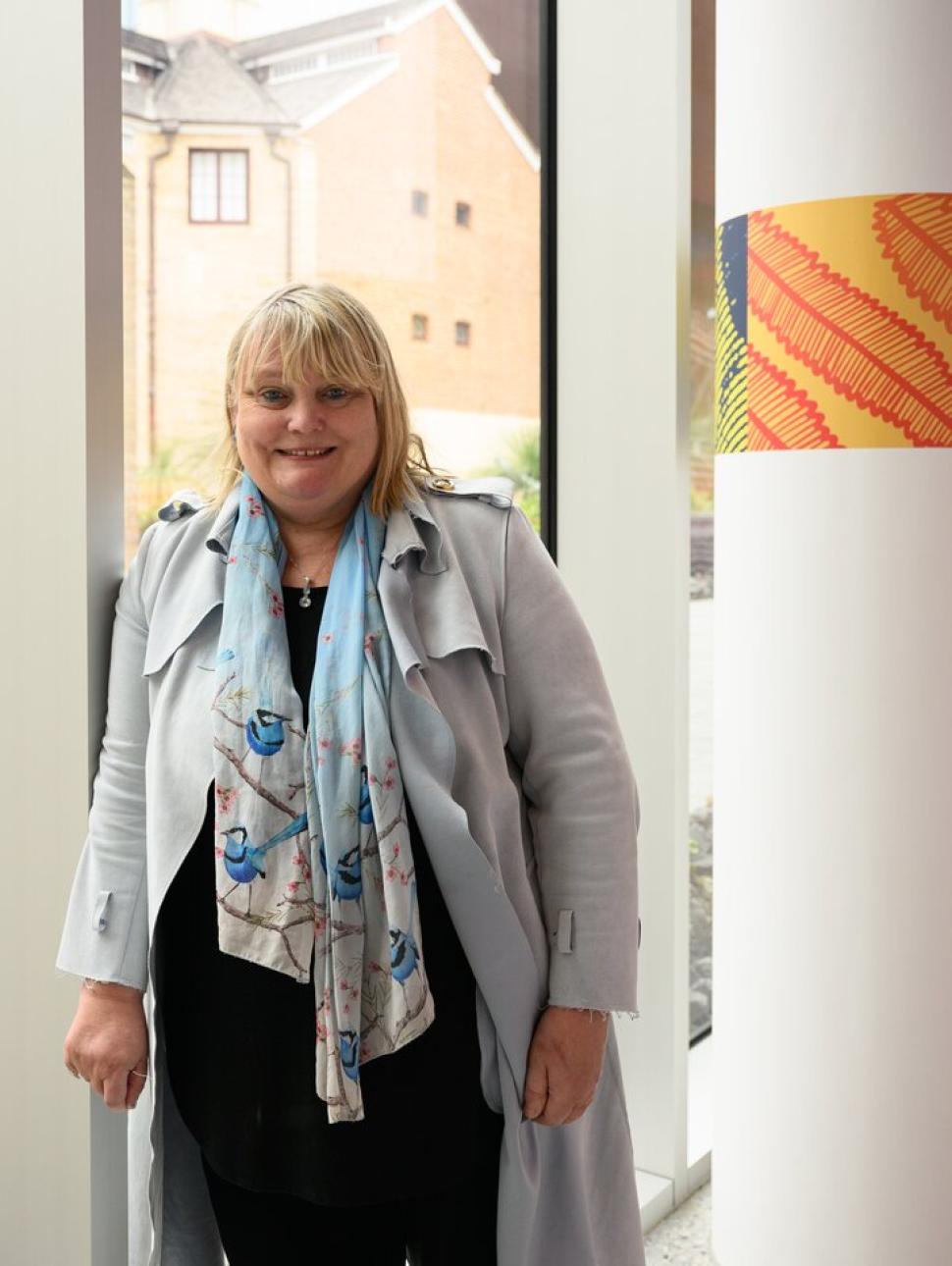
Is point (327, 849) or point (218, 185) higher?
point (218, 185)

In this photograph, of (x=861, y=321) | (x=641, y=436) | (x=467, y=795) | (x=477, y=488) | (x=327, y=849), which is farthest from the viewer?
(x=641, y=436)

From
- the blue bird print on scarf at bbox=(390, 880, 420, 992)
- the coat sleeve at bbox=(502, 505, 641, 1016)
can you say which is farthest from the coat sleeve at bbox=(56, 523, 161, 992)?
the coat sleeve at bbox=(502, 505, 641, 1016)

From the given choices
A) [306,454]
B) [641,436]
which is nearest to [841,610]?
[641,436]

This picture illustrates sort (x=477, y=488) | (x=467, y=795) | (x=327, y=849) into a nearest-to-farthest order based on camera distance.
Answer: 1. (x=327, y=849)
2. (x=467, y=795)
3. (x=477, y=488)

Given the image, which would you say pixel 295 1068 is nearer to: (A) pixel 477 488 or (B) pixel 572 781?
(B) pixel 572 781

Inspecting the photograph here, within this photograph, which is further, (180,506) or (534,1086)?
(180,506)

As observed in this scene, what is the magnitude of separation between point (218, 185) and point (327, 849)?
4.77 feet

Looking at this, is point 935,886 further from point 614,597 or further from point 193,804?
point 193,804

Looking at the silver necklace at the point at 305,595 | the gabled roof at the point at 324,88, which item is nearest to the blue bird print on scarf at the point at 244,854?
the silver necklace at the point at 305,595

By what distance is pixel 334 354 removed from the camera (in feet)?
4.99

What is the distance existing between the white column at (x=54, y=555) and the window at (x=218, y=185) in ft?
2.40

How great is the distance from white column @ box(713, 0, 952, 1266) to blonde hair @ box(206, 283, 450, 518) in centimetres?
83

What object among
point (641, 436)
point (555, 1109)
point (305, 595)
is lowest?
point (555, 1109)

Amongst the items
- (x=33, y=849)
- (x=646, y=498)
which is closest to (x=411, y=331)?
(x=646, y=498)
